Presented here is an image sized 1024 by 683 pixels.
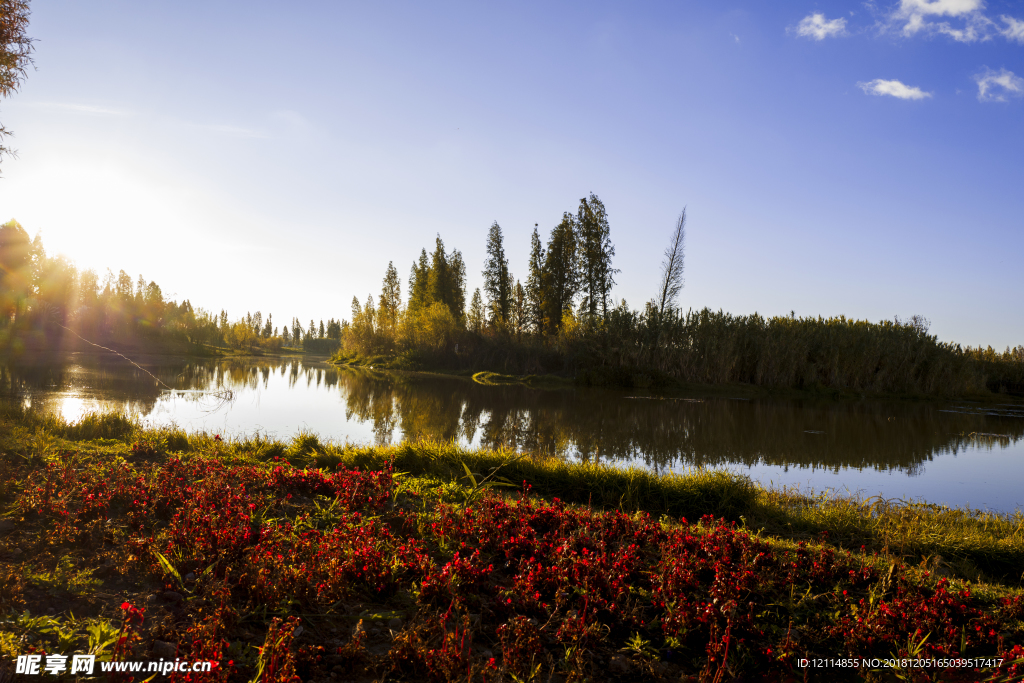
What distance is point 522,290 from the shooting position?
4375 cm

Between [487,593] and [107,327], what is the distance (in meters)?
65.2

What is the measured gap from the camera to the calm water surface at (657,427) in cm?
976

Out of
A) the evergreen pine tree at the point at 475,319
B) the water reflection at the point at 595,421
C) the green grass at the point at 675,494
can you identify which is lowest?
the water reflection at the point at 595,421

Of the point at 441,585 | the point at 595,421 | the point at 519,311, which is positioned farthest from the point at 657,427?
the point at 519,311

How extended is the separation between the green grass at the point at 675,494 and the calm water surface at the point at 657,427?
2.42 metres

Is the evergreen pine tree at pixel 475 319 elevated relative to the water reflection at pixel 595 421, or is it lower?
elevated

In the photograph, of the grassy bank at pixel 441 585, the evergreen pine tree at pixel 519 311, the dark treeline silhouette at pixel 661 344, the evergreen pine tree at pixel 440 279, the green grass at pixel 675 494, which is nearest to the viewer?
the grassy bank at pixel 441 585

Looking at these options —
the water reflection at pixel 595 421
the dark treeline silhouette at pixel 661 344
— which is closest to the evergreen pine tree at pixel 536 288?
the dark treeline silhouette at pixel 661 344

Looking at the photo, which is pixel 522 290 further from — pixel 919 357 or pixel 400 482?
pixel 400 482

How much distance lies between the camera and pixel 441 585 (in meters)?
3.28

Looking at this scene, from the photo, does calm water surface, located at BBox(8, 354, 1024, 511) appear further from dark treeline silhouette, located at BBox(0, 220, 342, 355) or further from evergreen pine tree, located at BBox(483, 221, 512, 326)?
evergreen pine tree, located at BBox(483, 221, 512, 326)

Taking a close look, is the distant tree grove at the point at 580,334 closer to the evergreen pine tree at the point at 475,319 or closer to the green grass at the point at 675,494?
the evergreen pine tree at the point at 475,319

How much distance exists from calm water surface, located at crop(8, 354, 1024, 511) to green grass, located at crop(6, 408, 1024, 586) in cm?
242

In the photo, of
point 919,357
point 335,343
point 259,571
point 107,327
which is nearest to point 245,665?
point 259,571
